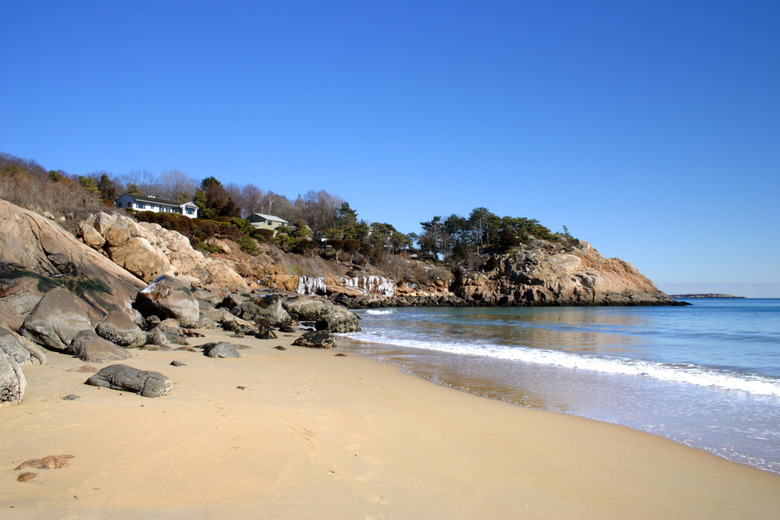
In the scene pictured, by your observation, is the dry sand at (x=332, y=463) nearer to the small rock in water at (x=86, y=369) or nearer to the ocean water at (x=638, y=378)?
the small rock in water at (x=86, y=369)

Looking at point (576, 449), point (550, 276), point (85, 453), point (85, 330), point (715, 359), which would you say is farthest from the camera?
point (550, 276)

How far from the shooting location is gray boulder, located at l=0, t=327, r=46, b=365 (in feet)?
22.9

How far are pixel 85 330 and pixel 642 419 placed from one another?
1073cm

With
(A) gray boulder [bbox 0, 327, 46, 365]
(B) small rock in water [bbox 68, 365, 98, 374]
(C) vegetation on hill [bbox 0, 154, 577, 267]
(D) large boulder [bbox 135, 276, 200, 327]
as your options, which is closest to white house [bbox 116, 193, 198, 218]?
(C) vegetation on hill [bbox 0, 154, 577, 267]

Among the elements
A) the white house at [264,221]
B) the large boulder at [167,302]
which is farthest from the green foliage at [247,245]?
the large boulder at [167,302]

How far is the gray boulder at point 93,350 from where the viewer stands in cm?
854

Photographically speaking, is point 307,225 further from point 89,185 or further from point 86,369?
point 86,369

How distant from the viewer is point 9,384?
17.5ft

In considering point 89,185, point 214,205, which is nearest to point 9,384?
point 89,185

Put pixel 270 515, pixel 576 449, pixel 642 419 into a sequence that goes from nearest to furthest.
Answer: pixel 270 515
pixel 576 449
pixel 642 419

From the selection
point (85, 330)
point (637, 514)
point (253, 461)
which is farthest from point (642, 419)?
point (85, 330)

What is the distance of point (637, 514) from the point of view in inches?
154

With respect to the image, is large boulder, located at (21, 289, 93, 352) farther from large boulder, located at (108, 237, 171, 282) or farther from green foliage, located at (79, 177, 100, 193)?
green foliage, located at (79, 177, 100, 193)

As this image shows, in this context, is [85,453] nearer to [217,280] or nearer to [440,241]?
[217,280]
